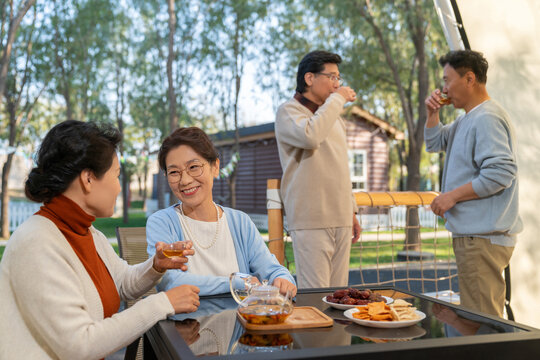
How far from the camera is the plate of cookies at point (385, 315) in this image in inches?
57.3

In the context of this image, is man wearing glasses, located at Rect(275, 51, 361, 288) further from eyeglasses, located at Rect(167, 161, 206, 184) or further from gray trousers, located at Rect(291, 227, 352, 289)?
eyeglasses, located at Rect(167, 161, 206, 184)

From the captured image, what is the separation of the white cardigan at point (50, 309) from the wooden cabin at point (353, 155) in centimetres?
1618

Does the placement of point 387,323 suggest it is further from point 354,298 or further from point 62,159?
point 62,159

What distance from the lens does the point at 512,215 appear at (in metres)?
2.72

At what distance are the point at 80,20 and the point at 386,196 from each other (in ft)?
48.5

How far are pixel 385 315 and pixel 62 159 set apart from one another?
1069 mm

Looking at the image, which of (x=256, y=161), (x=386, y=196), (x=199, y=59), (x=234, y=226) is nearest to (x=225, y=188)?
(x=256, y=161)

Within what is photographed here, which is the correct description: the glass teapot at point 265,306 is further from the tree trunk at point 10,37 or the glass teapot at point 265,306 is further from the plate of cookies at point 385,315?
the tree trunk at point 10,37

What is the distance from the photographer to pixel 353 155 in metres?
18.3

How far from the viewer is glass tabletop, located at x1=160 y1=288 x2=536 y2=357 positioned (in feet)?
4.23

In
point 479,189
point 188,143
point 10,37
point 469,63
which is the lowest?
point 479,189

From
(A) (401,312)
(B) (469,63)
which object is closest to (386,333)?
(A) (401,312)


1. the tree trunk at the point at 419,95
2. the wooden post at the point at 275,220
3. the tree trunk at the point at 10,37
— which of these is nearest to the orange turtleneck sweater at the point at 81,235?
the wooden post at the point at 275,220

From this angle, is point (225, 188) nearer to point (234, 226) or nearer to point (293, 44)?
point (293, 44)
